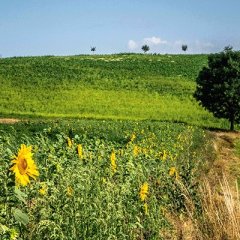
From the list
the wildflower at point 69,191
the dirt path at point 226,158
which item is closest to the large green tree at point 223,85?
the dirt path at point 226,158

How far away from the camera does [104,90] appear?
49.8 meters

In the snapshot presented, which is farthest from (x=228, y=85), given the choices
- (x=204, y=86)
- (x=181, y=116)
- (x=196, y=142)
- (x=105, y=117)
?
(x=196, y=142)

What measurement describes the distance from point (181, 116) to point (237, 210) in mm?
34607

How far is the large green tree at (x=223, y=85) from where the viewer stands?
34438 millimetres

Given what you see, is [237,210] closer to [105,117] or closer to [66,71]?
[105,117]

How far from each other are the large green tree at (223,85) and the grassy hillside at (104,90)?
10.2 feet

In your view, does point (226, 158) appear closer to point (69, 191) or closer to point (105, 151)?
point (105, 151)

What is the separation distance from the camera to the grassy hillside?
41.6 m

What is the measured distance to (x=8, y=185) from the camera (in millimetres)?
3896

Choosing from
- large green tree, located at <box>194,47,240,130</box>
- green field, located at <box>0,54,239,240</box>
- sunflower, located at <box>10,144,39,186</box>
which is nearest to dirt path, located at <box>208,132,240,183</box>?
green field, located at <box>0,54,239,240</box>

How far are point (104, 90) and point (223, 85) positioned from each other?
1764 cm

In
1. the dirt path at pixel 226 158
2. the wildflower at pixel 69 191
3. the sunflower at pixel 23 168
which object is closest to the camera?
the sunflower at pixel 23 168

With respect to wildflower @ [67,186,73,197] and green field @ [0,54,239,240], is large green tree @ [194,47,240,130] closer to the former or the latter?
green field @ [0,54,239,240]

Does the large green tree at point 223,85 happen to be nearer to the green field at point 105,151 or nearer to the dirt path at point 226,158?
the green field at point 105,151
